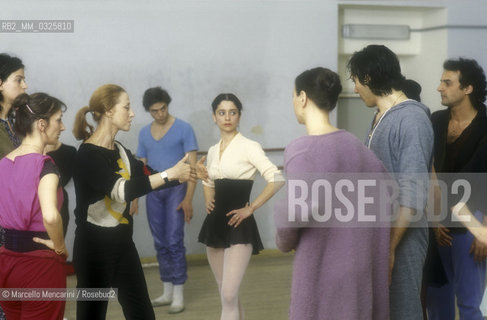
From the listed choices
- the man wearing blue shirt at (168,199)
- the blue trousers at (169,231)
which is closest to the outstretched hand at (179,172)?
the man wearing blue shirt at (168,199)

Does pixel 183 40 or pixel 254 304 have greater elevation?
pixel 183 40

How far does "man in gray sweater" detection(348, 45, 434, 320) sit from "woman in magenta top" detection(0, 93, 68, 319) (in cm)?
123

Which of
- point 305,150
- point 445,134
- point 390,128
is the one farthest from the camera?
point 445,134

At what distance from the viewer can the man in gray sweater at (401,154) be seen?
217 centimetres

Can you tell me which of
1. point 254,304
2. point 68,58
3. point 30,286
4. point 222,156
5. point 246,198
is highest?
point 68,58

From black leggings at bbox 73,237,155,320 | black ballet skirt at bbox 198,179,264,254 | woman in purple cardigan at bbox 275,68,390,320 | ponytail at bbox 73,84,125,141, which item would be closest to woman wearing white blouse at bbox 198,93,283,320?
black ballet skirt at bbox 198,179,264,254

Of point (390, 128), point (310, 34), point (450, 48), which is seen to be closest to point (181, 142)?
point (310, 34)

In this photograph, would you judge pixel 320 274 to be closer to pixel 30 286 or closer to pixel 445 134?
pixel 30 286

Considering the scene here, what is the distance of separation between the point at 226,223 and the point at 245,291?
1544 mm

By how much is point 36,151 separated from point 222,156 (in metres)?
1.10

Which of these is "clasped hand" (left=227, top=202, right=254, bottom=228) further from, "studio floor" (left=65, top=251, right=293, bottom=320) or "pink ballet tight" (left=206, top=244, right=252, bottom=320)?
"studio floor" (left=65, top=251, right=293, bottom=320)

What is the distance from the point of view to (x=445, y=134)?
10.1 feet

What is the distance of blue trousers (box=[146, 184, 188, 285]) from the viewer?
13.8 ft

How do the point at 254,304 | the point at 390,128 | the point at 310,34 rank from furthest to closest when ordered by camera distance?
1. the point at 310,34
2. the point at 254,304
3. the point at 390,128
